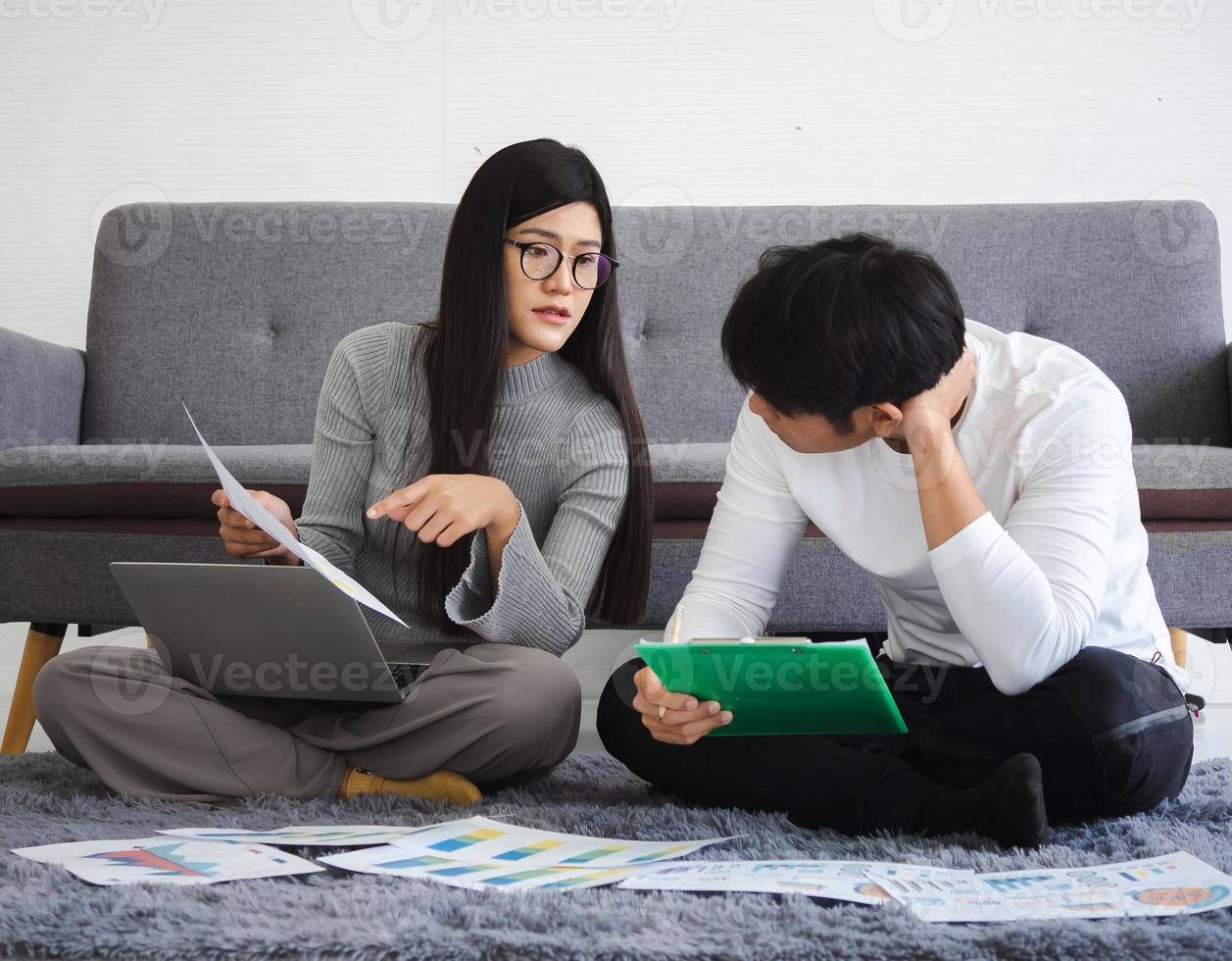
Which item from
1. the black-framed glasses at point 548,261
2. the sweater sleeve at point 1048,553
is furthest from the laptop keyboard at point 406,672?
the sweater sleeve at point 1048,553

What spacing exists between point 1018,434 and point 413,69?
191 centimetres

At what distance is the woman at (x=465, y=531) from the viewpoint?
1.21 m

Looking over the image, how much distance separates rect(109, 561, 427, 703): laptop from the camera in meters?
1.08

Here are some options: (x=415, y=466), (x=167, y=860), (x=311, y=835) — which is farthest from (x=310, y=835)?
(x=415, y=466)

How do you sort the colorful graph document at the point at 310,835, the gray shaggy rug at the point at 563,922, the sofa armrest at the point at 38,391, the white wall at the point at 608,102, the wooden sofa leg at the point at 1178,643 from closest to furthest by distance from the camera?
the gray shaggy rug at the point at 563,922 → the colorful graph document at the point at 310,835 → the wooden sofa leg at the point at 1178,643 → the sofa armrest at the point at 38,391 → the white wall at the point at 608,102

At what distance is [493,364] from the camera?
138cm

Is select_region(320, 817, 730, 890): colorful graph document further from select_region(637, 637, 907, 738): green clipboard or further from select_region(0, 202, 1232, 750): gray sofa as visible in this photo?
select_region(0, 202, 1232, 750): gray sofa

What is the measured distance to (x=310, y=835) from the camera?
0.99 m

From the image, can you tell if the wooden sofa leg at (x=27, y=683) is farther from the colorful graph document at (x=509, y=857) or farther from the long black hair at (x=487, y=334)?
the colorful graph document at (x=509, y=857)

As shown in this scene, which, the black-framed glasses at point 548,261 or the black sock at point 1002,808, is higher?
the black-framed glasses at point 548,261

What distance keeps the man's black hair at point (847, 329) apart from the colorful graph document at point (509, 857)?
1.32ft

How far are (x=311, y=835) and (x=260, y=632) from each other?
241mm

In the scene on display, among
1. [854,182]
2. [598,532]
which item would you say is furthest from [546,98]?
[598,532]

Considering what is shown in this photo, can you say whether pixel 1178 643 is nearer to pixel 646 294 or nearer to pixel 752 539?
pixel 752 539
